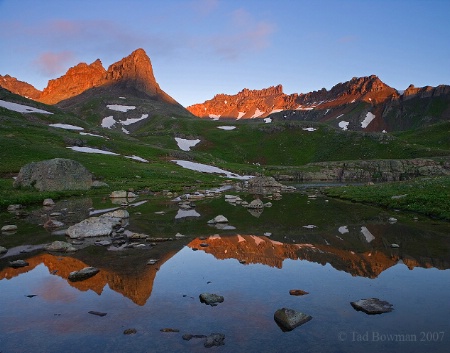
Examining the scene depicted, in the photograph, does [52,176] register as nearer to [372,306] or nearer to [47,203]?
[47,203]

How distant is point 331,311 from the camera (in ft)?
34.5

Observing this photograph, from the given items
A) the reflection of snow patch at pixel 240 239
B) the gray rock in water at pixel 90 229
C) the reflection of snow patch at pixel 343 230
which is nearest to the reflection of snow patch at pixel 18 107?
the gray rock in water at pixel 90 229

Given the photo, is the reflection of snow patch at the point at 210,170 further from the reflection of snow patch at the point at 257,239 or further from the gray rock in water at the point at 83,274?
the gray rock in water at the point at 83,274

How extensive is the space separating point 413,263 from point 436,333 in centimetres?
720

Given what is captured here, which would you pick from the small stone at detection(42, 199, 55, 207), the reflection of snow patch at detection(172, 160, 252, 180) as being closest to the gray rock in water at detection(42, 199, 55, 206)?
the small stone at detection(42, 199, 55, 207)

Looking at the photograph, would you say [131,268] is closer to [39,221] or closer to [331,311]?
[331,311]

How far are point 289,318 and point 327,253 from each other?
865cm

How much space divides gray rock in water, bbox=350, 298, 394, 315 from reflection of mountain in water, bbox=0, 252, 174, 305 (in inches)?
287

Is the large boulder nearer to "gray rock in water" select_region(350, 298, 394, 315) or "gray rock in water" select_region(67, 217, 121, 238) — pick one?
"gray rock in water" select_region(67, 217, 121, 238)

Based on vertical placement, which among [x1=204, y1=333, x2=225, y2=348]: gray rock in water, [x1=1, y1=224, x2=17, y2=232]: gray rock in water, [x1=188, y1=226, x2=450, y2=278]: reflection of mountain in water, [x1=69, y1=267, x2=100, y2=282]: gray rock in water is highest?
[x1=188, y1=226, x2=450, y2=278]: reflection of mountain in water

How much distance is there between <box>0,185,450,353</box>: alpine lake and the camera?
884 cm

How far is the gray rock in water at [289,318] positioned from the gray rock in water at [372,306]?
1.95m

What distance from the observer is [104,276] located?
Result: 13.7 meters

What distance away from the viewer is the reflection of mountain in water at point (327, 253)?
1539 cm
